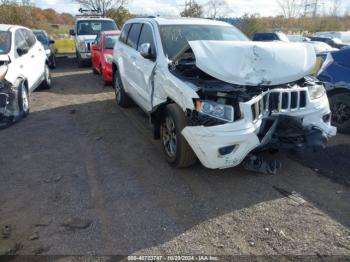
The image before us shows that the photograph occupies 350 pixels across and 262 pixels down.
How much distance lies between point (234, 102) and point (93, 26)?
12095mm

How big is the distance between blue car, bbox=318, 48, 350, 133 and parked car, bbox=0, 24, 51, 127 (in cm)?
584

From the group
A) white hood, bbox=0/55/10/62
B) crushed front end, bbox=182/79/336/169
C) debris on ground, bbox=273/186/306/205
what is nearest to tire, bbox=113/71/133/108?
white hood, bbox=0/55/10/62

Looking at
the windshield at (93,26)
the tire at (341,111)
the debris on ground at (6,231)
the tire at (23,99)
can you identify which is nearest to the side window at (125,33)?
the tire at (23,99)

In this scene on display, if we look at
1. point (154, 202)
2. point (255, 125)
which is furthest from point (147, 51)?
point (154, 202)

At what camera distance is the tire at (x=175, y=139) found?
12.2 ft

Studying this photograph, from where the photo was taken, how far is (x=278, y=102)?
139 inches

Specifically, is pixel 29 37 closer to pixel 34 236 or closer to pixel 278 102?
pixel 34 236

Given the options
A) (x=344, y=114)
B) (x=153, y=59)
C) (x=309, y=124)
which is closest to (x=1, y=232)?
(x=153, y=59)

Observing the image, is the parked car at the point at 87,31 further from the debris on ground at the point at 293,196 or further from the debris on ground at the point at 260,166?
the debris on ground at the point at 293,196

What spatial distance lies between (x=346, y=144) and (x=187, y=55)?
116 inches

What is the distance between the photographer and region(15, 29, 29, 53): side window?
22.6 feet

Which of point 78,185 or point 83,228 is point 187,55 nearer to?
point 78,185

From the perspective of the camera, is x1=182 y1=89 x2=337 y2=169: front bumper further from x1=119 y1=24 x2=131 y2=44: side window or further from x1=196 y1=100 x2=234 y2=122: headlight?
x1=119 y1=24 x2=131 y2=44: side window

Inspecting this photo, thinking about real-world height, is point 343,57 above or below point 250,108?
above
